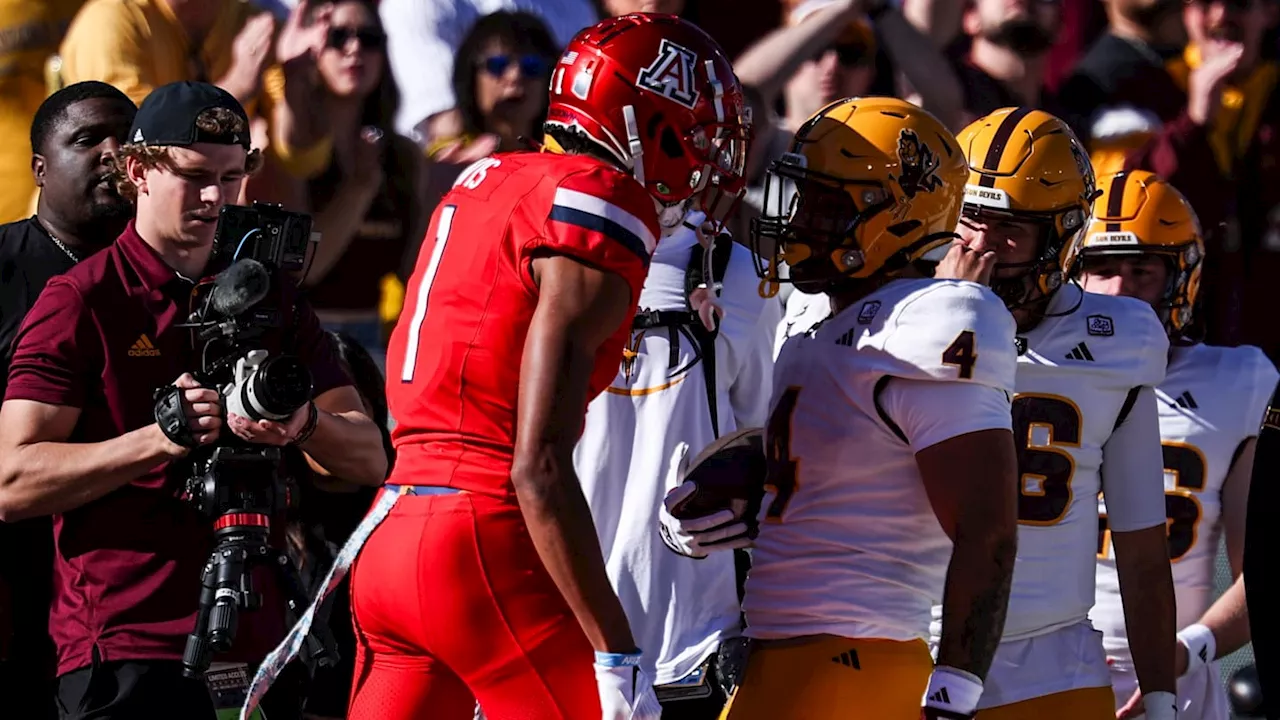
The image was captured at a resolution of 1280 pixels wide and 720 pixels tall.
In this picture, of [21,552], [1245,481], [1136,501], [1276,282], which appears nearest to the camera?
[1136,501]

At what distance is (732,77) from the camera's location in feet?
13.2

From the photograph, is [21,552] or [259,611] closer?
[259,611]

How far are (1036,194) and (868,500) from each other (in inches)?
41.9

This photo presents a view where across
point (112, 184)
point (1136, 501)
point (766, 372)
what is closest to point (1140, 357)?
point (1136, 501)

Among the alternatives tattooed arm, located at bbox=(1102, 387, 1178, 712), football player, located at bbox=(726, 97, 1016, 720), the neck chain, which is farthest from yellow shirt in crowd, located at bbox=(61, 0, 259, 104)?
tattooed arm, located at bbox=(1102, 387, 1178, 712)

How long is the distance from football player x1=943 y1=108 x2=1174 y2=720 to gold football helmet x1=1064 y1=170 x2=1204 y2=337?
852 mm

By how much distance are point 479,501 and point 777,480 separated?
0.57m

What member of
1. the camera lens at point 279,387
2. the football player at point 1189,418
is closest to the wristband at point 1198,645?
the football player at point 1189,418

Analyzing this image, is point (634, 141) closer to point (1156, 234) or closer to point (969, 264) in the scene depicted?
point (969, 264)

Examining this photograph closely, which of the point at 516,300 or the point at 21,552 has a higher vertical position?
the point at 516,300

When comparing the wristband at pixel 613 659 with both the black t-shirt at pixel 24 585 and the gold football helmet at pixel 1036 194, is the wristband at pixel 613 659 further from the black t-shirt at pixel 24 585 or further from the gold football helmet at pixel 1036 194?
the black t-shirt at pixel 24 585

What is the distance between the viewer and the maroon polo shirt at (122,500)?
168 inches

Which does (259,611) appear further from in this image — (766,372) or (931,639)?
(766,372)

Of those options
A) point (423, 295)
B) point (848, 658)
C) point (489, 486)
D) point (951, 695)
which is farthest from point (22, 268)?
point (951, 695)
